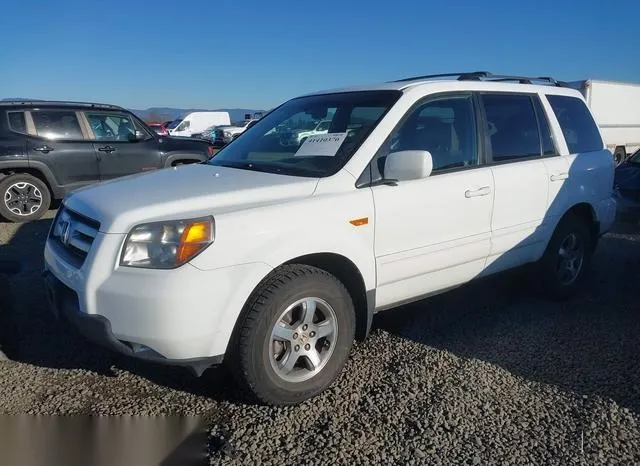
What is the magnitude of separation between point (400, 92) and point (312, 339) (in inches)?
67.7

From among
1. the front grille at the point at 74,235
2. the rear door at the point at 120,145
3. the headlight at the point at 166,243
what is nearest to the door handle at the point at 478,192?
the headlight at the point at 166,243

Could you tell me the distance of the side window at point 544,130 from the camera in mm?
4547

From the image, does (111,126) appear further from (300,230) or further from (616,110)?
(616,110)

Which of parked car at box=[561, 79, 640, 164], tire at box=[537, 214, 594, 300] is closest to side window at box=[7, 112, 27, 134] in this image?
tire at box=[537, 214, 594, 300]

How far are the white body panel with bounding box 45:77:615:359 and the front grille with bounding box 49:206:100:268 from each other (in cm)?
6

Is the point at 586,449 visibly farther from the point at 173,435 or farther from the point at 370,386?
the point at 173,435

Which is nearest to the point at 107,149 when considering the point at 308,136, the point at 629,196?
the point at 308,136

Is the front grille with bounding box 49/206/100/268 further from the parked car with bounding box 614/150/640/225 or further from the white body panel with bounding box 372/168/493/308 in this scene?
the parked car with bounding box 614/150/640/225

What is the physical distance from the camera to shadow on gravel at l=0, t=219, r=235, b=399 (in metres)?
3.45

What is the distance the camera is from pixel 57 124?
8.76 metres

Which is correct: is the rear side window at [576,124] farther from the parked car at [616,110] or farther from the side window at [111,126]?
Answer: the parked car at [616,110]

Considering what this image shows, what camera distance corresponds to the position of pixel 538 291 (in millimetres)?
4922

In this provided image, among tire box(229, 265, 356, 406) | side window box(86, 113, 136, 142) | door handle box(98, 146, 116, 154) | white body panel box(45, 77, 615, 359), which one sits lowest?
tire box(229, 265, 356, 406)

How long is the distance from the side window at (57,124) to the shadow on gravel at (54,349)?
161 inches
